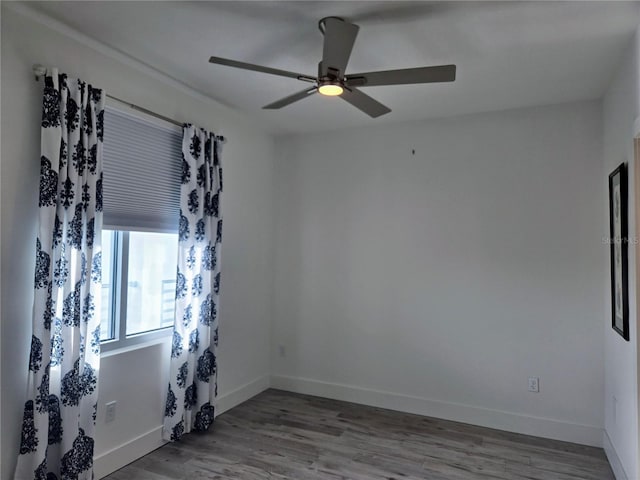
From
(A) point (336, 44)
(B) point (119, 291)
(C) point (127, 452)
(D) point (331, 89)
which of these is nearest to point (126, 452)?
(C) point (127, 452)

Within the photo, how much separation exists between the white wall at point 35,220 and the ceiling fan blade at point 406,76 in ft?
5.24

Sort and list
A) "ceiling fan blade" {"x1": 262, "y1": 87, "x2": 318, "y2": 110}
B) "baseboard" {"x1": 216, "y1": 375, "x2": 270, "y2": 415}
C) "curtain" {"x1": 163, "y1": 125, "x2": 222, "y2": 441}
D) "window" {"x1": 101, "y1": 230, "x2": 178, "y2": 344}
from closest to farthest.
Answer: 1. "ceiling fan blade" {"x1": 262, "y1": 87, "x2": 318, "y2": 110}
2. "window" {"x1": 101, "y1": 230, "x2": 178, "y2": 344}
3. "curtain" {"x1": 163, "y1": 125, "x2": 222, "y2": 441}
4. "baseboard" {"x1": 216, "y1": 375, "x2": 270, "y2": 415}

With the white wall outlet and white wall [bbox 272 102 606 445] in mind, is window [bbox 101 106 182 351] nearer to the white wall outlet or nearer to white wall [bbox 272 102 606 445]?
the white wall outlet

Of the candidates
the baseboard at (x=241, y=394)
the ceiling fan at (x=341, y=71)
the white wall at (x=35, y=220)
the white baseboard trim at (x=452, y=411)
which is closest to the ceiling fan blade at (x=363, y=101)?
the ceiling fan at (x=341, y=71)

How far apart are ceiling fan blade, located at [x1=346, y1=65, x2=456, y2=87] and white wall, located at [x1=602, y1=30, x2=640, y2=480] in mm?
1102

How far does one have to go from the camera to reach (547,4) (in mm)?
2035

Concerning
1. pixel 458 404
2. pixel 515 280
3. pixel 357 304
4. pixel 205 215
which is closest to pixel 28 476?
pixel 205 215

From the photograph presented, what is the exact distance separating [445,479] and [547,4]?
2.77m

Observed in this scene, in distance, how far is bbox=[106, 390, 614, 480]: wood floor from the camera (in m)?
2.71

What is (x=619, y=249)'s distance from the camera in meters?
2.65

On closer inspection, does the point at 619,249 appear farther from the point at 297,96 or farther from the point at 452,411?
the point at 297,96

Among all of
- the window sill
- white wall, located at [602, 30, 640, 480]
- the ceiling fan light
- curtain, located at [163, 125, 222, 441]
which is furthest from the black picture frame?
the window sill

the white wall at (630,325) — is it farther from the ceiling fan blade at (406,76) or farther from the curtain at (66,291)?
the curtain at (66,291)

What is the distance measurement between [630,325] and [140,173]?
3161 mm
